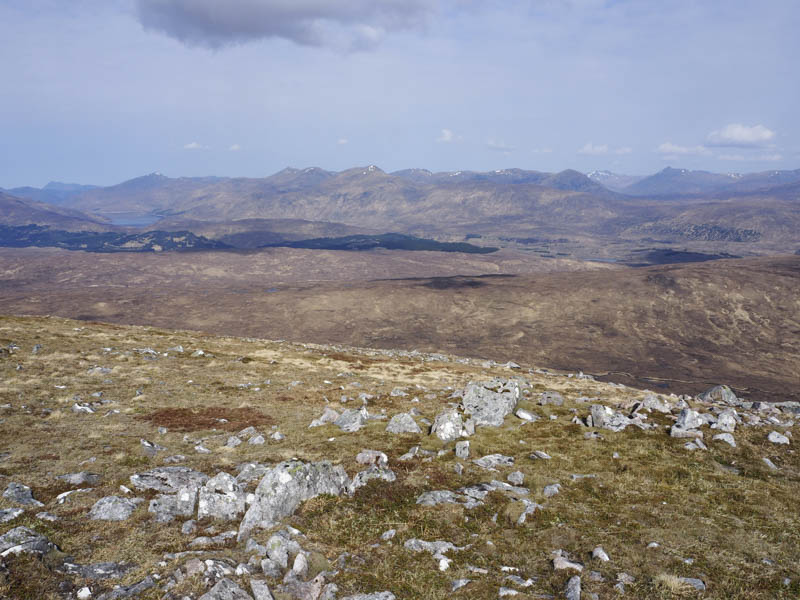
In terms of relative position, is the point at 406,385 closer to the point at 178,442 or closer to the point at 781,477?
the point at 178,442

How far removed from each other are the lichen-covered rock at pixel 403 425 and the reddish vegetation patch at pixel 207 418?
834 cm

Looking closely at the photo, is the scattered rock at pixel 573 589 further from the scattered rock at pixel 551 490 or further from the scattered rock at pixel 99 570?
the scattered rock at pixel 99 570

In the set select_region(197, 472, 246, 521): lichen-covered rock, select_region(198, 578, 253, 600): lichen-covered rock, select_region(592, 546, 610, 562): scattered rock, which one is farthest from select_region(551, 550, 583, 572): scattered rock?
select_region(197, 472, 246, 521): lichen-covered rock

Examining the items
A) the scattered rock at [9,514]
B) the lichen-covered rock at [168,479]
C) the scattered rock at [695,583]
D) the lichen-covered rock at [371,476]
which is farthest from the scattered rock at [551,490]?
the scattered rock at [9,514]

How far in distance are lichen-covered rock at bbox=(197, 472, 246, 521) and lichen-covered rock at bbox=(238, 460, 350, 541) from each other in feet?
3.61

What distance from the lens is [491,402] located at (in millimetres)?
31562

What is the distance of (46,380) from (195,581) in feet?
105

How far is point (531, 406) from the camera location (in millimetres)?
34438

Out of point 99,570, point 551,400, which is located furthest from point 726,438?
point 99,570

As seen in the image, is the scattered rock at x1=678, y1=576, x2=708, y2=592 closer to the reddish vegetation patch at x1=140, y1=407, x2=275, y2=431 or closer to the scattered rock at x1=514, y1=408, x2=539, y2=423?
the scattered rock at x1=514, y1=408, x2=539, y2=423

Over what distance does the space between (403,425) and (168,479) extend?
45.3 ft

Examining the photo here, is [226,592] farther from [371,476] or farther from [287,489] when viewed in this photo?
[371,476]

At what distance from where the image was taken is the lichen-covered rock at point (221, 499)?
16781 mm

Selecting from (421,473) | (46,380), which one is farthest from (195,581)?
(46,380)
